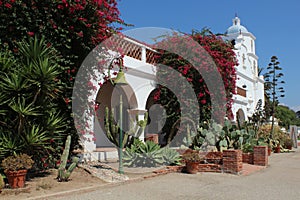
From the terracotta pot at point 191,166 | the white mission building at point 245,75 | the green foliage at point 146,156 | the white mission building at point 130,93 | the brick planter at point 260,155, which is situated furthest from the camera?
the white mission building at point 245,75

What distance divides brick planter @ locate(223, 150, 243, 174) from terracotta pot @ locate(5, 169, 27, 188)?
5.70 metres

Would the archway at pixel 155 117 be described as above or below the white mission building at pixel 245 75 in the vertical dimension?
below

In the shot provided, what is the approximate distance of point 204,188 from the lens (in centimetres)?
734

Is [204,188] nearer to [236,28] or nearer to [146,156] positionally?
[146,156]

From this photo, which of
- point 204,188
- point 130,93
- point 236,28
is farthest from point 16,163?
point 236,28

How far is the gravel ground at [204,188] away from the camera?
252 inches

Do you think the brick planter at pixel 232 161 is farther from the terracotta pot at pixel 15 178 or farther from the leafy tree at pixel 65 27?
the terracotta pot at pixel 15 178

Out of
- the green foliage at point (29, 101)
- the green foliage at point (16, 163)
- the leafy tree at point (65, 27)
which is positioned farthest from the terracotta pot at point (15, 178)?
the leafy tree at point (65, 27)

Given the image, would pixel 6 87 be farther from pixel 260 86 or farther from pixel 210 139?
pixel 260 86

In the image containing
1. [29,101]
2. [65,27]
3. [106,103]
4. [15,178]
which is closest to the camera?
[15,178]

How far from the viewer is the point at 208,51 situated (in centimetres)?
1372

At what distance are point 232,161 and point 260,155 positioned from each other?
8.61 feet

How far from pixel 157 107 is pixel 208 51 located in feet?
11.2

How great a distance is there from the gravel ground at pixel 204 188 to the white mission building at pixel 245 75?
1248cm
